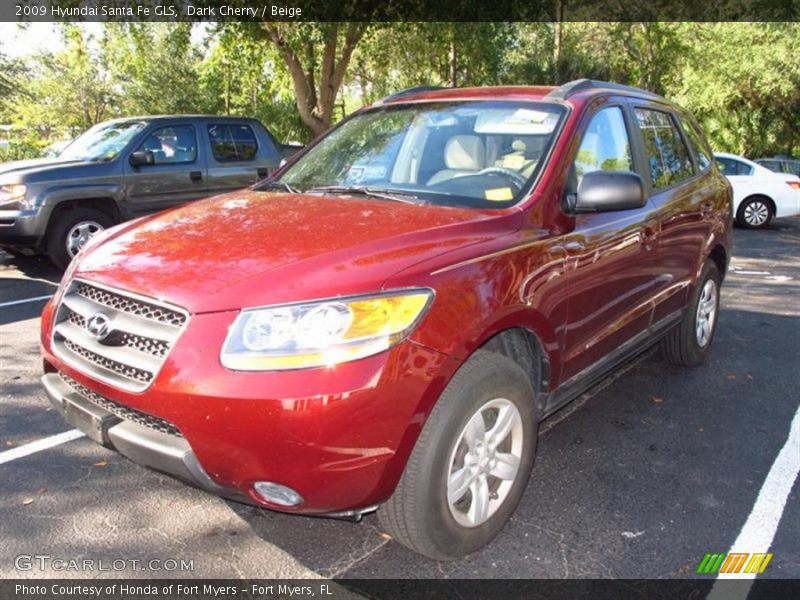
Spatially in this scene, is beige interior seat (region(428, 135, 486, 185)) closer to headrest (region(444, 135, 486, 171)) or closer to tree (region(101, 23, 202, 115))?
headrest (region(444, 135, 486, 171))

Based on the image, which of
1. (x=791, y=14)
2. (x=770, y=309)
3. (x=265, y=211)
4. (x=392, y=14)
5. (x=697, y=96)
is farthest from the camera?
(x=697, y=96)

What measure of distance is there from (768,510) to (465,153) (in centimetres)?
223

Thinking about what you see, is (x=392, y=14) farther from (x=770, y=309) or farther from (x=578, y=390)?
(x=578, y=390)

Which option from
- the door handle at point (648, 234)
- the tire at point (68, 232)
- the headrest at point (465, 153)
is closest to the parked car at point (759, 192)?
the door handle at point (648, 234)

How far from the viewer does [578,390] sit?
3430 millimetres

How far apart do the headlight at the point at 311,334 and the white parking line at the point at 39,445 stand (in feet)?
5.79

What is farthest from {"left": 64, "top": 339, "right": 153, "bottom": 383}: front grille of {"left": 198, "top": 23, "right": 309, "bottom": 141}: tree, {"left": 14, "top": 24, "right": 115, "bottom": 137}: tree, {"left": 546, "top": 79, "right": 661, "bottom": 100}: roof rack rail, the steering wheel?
{"left": 14, "top": 24, "right": 115, "bottom": 137}: tree

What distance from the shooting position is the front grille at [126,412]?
7.73ft

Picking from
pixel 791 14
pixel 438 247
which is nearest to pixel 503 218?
pixel 438 247

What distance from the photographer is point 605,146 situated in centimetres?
368

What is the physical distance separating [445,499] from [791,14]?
22556 millimetres

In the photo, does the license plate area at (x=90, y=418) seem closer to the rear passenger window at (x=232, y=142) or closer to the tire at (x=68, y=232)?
the tire at (x=68, y=232)

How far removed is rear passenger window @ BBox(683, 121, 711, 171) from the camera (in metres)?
4.93

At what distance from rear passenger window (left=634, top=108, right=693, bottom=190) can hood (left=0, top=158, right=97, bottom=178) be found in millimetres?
6476
